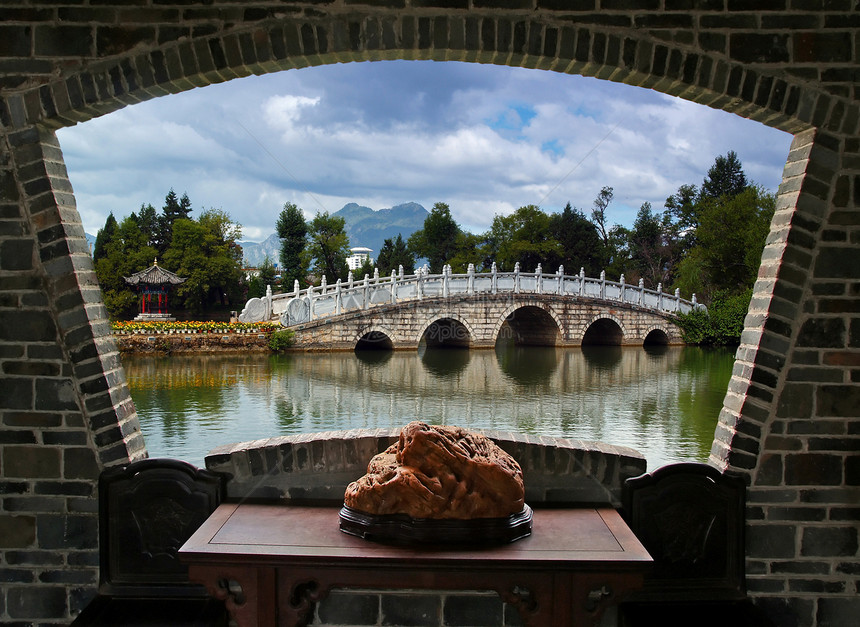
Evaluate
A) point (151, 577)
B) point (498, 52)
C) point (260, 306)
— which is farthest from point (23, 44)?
point (260, 306)

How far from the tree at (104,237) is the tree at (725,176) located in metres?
20.5

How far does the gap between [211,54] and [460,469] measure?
1.83m

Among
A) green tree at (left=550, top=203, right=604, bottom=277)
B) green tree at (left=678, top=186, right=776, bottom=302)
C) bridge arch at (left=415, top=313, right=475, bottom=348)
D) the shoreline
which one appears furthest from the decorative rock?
green tree at (left=550, top=203, right=604, bottom=277)

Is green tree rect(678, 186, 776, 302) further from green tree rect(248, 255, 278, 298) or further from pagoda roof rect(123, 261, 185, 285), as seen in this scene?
pagoda roof rect(123, 261, 185, 285)

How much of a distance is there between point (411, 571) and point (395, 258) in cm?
2589

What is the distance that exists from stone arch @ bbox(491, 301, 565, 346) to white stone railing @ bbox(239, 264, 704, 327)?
517mm

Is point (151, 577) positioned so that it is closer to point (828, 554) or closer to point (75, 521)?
point (75, 521)

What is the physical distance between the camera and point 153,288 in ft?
60.3

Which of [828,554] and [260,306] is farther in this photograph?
[260,306]

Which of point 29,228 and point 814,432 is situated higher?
point 29,228

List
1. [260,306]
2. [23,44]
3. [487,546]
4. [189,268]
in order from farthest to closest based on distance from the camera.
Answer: [189,268], [260,306], [23,44], [487,546]

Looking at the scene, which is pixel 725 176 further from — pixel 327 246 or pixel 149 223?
pixel 149 223

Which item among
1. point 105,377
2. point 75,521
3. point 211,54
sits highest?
point 211,54

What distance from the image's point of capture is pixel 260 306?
16.5 meters
